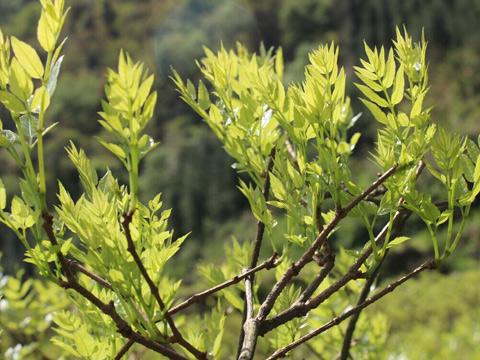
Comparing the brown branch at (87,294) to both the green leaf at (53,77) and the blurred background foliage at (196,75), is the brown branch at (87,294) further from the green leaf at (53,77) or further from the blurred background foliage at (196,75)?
the blurred background foliage at (196,75)

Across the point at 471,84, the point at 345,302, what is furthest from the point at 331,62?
the point at 471,84

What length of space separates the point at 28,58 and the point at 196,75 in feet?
102

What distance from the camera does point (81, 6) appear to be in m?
40.9

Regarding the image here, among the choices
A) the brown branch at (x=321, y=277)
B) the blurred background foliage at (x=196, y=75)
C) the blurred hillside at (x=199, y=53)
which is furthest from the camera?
the blurred hillside at (x=199, y=53)

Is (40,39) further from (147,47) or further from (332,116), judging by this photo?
(147,47)

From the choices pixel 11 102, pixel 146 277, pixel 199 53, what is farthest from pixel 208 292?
pixel 199 53

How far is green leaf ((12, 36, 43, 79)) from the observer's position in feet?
1.31

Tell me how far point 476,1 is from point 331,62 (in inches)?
1134

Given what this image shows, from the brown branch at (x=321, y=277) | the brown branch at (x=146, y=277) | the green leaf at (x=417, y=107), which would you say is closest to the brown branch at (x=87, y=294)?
the brown branch at (x=146, y=277)

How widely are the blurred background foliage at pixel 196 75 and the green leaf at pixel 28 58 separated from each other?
756cm

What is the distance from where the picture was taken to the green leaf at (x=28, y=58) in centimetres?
40

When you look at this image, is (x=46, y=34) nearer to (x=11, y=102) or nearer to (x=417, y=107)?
(x=11, y=102)

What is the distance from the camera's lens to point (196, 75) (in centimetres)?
3102

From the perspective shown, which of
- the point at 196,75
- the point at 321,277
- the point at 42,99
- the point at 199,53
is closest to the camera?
the point at 42,99
